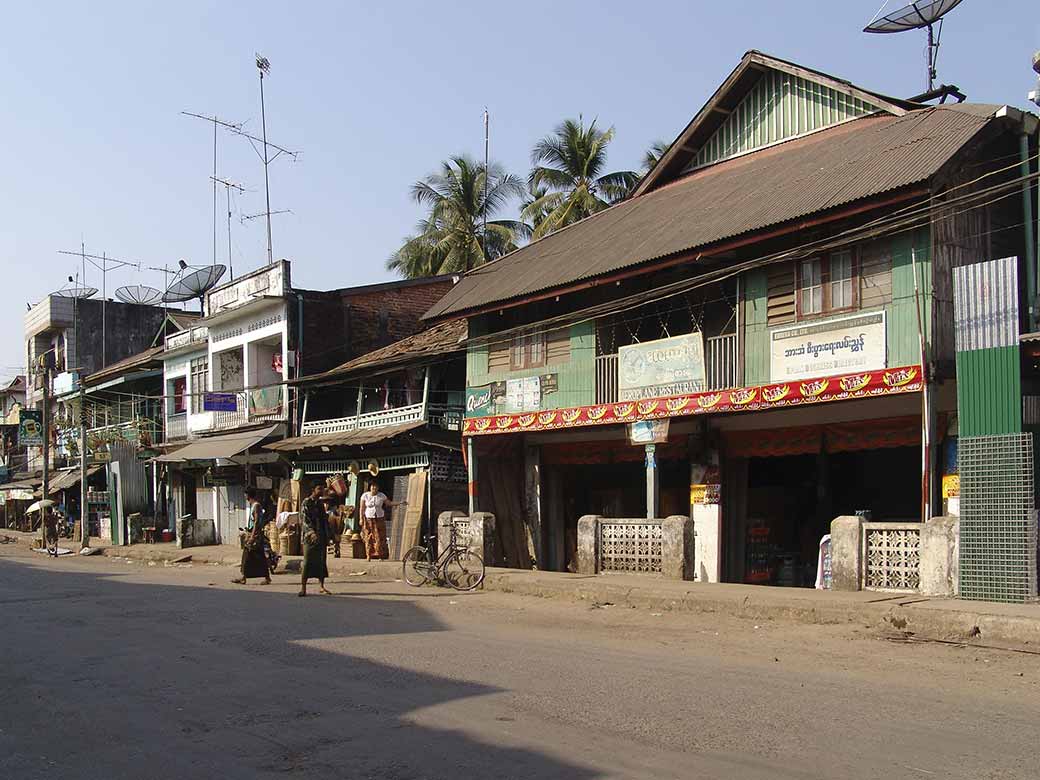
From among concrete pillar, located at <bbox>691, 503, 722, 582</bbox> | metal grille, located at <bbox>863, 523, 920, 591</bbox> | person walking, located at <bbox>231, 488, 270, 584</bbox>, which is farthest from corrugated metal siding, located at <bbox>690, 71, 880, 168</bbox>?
person walking, located at <bbox>231, 488, 270, 584</bbox>

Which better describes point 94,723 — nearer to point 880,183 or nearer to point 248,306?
point 880,183

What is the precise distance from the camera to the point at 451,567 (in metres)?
18.1

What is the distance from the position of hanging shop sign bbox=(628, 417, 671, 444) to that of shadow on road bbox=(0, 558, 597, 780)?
5.65 m

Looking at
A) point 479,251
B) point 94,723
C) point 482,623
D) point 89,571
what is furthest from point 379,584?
point 479,251

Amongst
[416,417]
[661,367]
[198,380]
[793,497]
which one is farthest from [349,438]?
[198,380]

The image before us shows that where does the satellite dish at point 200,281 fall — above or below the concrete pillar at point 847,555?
above

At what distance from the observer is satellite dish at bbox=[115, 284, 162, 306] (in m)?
47.9

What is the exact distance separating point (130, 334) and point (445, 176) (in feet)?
62.9

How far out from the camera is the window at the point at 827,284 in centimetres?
1510

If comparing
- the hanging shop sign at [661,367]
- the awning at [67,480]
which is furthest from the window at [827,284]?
the awning at [67,480]

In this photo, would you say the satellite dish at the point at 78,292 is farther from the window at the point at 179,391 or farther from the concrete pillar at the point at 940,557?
the concrete pillar at the point at 940,557

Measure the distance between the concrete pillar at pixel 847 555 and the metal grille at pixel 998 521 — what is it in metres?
1.43

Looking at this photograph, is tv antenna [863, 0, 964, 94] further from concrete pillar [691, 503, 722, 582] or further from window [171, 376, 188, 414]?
window [171, 376, 188, 414]

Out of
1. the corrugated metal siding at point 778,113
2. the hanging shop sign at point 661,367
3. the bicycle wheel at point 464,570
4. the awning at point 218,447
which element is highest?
the corrugated metal siding at point 778,113
